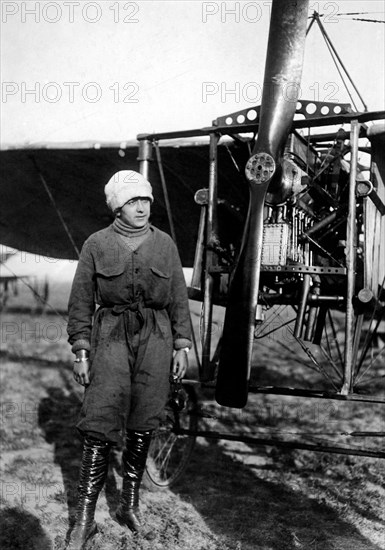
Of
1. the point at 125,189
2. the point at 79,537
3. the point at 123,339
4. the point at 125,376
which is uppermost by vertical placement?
the point at 125,189

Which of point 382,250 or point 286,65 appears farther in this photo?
point 382,250

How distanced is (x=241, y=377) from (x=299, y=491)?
150 cm

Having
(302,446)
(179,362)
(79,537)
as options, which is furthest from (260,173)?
(79,537)

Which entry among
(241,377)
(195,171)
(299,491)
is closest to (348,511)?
(299,491)

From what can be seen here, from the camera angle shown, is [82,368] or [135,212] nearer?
[82,368]

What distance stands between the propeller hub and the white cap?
0.75 metres

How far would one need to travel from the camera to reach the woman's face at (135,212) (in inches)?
142

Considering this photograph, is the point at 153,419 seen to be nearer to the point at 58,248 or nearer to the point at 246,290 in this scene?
the point at 246,290

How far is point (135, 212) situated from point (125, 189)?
146 mm

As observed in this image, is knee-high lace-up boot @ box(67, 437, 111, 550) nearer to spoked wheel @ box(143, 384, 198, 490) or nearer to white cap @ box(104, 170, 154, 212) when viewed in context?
spoked wheel @ box(143, 384, 198, 490)

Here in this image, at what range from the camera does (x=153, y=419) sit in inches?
142

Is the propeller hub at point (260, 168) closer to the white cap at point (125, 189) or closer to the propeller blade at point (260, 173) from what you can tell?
the propeller blade at point (260, 173)

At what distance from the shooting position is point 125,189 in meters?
3.58

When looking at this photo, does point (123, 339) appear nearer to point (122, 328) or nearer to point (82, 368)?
point (122, 328)
